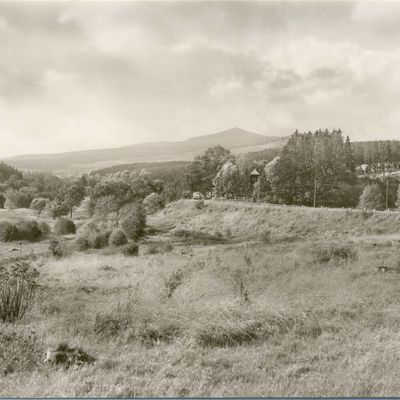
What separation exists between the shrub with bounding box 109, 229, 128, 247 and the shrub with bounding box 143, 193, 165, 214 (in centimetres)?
2372

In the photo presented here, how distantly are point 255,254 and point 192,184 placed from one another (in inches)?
1898

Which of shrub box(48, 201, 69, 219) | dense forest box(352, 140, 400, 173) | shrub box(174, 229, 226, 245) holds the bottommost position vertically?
shrub box(174, 229, 226, 245)

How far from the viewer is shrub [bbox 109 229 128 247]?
5100 cm

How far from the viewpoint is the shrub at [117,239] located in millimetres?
51000

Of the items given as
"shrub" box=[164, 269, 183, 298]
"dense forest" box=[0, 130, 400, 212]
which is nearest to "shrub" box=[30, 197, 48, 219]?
"dense forest" box=[0, 130, 400, 212]

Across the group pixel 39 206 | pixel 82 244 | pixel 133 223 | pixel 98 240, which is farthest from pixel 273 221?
pixel 39 206

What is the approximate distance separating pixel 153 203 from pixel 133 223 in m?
21.4

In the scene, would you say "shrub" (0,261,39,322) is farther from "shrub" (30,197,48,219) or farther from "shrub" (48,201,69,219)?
"shrub" (30,197,48,219)

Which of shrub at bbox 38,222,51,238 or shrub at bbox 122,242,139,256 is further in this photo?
shrub at bbox 38,222,51,238

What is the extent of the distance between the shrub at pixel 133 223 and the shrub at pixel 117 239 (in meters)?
3.22

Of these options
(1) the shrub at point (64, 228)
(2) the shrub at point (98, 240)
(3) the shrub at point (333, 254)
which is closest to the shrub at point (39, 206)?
(1) the shrub at point (64, 228)

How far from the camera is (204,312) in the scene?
11.7m

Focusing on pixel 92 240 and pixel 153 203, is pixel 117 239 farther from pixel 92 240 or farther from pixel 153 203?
pixel 153 203

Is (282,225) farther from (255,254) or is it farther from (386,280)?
(386,280)
